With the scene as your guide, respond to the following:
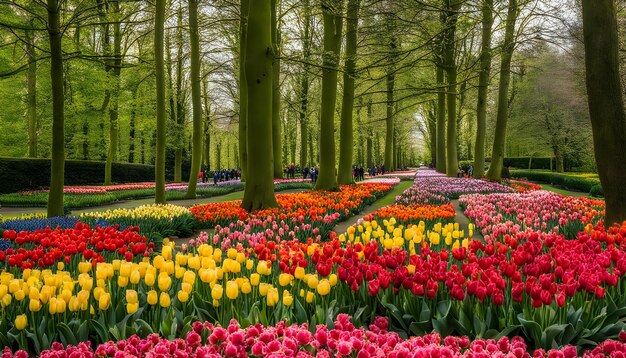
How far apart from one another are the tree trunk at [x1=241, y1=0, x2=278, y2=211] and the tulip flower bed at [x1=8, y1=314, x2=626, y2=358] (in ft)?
26.5

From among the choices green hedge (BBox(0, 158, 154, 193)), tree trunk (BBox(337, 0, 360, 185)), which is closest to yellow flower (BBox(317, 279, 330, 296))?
tree trunk (BBox(337, 0, 360, 185))

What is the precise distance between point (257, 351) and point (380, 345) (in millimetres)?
675

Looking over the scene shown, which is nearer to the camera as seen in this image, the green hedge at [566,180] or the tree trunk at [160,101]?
the tree trunk at [160,101]

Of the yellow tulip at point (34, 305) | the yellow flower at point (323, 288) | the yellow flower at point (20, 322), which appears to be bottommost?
the yellow flower at point (20, 322)

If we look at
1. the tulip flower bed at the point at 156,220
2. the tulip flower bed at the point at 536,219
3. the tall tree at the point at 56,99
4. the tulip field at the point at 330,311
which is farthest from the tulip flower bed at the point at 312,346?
the tall tree at the point at 56,99

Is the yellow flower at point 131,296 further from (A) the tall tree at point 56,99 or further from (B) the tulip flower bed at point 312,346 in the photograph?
(A) the tall tree at point 56,99

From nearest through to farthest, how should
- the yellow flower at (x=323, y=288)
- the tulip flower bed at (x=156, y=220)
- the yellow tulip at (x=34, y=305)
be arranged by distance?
the yellow tulip at (x=34, y=305) → the yellow flower at (x=323, y=288) → the tulip flower bed at (x=156, y=220)

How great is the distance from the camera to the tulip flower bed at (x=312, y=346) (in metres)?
2.19

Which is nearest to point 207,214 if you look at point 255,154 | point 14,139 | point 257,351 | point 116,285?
point 255,154

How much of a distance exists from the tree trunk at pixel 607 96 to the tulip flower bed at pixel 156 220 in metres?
6.47

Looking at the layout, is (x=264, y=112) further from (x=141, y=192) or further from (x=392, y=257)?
(x=141, y=192)

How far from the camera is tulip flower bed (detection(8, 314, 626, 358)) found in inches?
86.4

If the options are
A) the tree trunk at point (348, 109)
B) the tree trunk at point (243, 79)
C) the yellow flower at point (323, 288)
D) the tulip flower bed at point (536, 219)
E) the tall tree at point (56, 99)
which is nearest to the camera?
the yellow flower at point (323, 288)

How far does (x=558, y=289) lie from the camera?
130 inches
